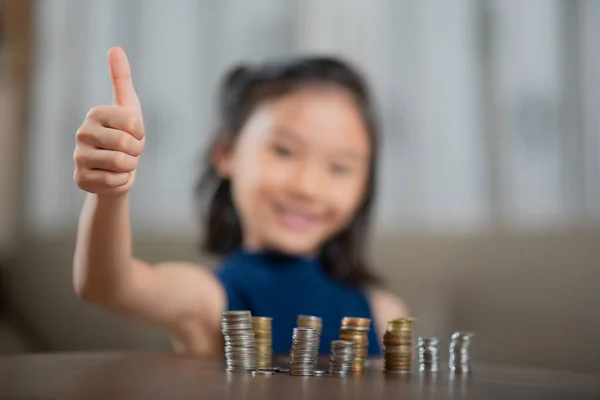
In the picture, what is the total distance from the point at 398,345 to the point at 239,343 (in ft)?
0.73

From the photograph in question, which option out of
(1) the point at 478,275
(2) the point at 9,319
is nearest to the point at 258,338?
(1) the point at 478,275

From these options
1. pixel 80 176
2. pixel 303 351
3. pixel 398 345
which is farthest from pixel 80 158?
pixel 398 345

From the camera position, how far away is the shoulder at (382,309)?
1.85 metres

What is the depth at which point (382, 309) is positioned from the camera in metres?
1.88

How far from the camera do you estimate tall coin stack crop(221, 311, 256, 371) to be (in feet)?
3.14

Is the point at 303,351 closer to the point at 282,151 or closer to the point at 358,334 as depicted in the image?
the point at 358,334

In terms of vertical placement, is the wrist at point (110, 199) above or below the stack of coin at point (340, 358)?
above

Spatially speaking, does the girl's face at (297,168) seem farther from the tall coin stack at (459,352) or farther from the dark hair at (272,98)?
the tall coin stack at (459,352)

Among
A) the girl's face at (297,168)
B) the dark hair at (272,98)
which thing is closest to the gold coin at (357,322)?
the girl's face at (297,168)

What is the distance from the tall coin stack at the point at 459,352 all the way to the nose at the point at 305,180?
0.76 meters

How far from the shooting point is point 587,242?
2.02 metres

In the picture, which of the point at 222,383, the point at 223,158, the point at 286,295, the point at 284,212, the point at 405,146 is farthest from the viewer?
the point at 405,146

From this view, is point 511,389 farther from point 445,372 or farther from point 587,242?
point 587,242

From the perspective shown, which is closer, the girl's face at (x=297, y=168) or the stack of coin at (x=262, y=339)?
the stack of coin at (x=262, y=339)
